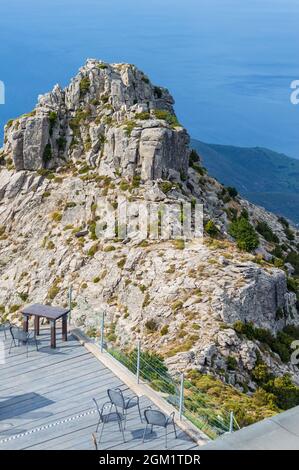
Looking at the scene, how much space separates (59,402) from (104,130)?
3989 centimetres

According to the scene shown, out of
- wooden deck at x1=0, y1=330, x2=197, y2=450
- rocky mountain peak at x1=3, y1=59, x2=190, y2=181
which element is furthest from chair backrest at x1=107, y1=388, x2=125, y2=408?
rocky mountain peak at x1=3, y1=59, x2=190, y2=181

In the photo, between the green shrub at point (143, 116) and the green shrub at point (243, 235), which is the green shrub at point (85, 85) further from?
the green shrub at point (243, 235)

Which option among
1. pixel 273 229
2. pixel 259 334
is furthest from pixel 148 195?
pixel 273 229

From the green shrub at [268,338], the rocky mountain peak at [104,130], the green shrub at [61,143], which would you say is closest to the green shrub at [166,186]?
the rocky mountain peak at [104,130]

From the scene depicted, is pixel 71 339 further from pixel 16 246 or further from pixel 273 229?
pixel 273 229

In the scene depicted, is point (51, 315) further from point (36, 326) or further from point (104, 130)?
point (104, 130)

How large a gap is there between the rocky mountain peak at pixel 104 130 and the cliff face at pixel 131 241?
0.11 metres

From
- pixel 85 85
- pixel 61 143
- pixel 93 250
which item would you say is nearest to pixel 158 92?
pixel 85 85

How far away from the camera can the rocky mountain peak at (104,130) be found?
5025 cm

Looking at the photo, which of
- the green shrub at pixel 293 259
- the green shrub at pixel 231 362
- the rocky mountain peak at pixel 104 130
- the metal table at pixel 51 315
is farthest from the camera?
the green shrub at pixel 293 259

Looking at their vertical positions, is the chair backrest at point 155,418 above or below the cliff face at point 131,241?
below

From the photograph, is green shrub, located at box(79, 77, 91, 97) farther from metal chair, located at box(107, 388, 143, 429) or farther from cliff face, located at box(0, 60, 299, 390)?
metal chair, located at box(107, 388, 143, 429)

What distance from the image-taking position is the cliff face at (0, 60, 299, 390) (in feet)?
112

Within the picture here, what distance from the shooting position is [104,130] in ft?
180
